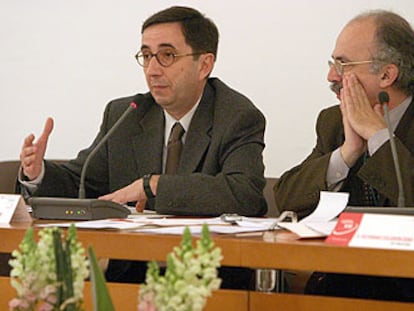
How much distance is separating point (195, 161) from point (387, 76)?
63 cm

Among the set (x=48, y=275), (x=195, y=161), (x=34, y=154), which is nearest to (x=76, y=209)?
(x=34, y=154)

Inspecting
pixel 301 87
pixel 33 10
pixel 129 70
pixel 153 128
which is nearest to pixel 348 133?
pixel 153 128

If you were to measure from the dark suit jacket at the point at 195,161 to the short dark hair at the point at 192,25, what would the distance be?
0.13 m

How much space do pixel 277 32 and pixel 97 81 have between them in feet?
2.75

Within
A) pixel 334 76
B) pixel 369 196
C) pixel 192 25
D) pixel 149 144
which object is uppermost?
pixel 192 25

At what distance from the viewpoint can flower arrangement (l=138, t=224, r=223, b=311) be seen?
85 centimetres

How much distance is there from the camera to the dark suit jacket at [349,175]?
2.27 metres

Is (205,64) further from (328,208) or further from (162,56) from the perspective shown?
(328,208)

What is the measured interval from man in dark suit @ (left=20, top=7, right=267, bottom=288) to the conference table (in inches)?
31.3

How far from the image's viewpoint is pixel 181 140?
111 inches

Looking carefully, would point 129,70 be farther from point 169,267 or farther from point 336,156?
point 169,267

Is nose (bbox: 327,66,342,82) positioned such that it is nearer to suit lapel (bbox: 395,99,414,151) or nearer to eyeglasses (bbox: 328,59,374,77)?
eyeglasses (bbox: 328,59,374,77)

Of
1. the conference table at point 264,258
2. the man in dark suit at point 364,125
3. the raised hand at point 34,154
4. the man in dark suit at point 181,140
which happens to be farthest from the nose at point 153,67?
the conference table at point 264,258

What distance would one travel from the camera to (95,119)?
12.7ft
